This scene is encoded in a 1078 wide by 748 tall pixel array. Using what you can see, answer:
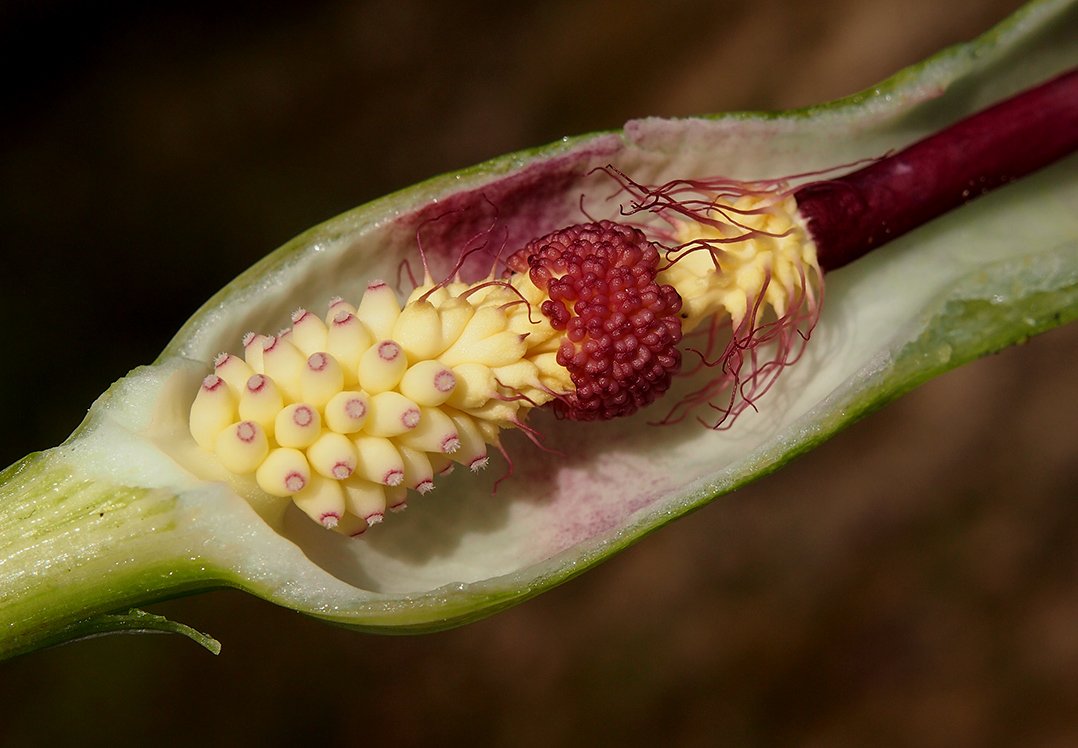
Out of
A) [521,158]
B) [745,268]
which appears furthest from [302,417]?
[745,268]

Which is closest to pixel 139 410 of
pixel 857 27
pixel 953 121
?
pixel 953 121

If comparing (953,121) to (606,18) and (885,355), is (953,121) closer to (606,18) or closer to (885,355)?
(885,355)

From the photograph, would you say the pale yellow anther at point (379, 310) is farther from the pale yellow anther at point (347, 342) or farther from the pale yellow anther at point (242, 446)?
the pale yellow anther at point (242, 446)

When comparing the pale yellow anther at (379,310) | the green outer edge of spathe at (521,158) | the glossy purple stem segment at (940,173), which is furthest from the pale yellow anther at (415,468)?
the glossy purple stem segment at (940,173)

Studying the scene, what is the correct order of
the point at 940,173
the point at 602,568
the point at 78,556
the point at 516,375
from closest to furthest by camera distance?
1. the point at 78,556
2. the point at 516,375
3. the point at 940,173
4. the point at 602,568

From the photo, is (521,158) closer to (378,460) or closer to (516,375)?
(516,375)

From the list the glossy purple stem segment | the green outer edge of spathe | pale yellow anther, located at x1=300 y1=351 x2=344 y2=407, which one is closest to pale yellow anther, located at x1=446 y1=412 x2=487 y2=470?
pale yellow anther, located at x1=300 y1=351 x2=344 y2=407
